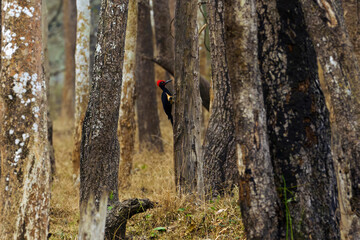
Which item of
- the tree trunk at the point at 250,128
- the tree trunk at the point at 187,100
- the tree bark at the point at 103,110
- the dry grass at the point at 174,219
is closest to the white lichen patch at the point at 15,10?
the tree bark at the point at 103,110

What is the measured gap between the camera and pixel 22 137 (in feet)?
13.5

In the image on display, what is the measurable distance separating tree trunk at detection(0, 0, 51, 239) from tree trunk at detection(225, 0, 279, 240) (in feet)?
5.75

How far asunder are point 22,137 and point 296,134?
7.81ft

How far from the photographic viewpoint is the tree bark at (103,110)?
15.4ft

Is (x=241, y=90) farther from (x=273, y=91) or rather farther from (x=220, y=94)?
(x=220, y=94)

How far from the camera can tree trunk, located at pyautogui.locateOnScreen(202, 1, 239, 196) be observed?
271 inches

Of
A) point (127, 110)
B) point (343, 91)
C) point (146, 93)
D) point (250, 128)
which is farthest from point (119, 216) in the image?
point (146, 93)

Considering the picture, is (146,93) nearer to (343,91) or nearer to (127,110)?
(127,110)

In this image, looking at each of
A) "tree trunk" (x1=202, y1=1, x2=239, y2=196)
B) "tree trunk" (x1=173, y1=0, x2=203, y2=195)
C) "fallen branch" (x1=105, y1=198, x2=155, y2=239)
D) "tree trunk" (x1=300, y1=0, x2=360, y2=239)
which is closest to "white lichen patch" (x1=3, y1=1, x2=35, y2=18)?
"fallen branch" (x1=105, y1=198, x2=155, y2=239)

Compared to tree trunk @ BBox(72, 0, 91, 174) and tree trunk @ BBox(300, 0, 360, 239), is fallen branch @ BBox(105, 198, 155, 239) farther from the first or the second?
tree trunk @ BBox(72, 0, 91, 174)

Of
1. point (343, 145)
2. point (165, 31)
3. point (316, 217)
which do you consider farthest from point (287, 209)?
point (165, 31)

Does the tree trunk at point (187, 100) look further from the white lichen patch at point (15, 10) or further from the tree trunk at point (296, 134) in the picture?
the white lichen patch at point (15, 10)

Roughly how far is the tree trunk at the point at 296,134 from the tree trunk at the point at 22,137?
205 cm

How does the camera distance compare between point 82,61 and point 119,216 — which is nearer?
point 119,216
